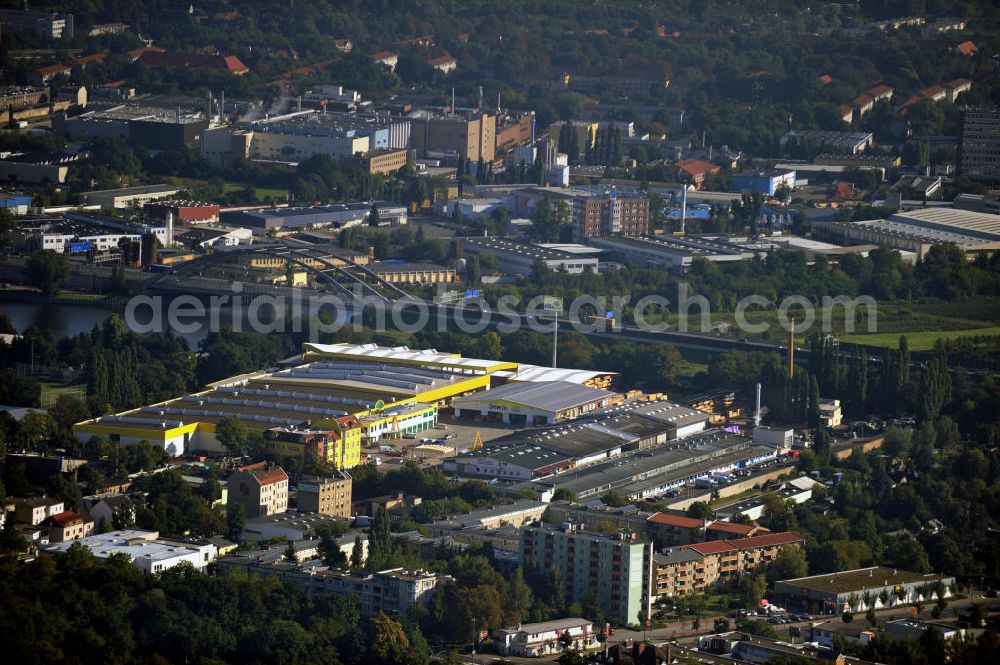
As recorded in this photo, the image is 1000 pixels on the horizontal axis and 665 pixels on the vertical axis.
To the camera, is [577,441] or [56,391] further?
[56,391]

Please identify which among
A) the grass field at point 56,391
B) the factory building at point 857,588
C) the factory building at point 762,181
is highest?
the factory building at point 762,181

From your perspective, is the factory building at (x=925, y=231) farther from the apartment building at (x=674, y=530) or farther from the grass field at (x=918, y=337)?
the apartment building at (x=674, y=530)

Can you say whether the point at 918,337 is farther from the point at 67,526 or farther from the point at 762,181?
the point at 67,526

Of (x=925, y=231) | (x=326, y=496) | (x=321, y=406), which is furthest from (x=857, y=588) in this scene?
(x=925, y=231)

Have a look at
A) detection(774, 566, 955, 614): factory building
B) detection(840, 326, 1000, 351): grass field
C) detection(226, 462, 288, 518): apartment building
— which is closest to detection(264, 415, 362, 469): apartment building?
detection(226, 462, 288, 518): apartment building

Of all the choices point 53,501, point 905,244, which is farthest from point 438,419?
point 905,244

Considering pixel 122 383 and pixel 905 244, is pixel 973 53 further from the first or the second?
pixel 122 383

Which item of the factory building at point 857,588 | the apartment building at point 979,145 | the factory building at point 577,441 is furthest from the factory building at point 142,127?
the factory building at point 857,588

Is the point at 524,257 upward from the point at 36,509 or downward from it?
upward
